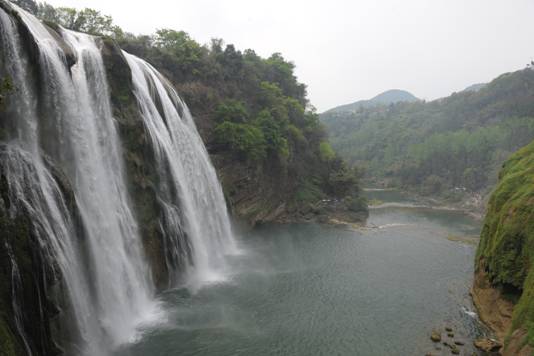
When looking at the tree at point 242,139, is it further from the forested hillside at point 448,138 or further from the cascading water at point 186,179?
the forested hillside at point 448,138

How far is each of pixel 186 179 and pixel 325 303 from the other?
36.5 feet

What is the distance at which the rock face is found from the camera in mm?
12883

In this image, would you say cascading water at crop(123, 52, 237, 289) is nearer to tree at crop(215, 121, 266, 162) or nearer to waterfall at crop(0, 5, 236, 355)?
waterfall at crop(0, 5, 236, 355)

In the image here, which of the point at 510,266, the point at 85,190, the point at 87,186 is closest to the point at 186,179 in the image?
the point at 87,186

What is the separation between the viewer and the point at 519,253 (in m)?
14.8

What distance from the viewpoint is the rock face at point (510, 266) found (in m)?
12.9

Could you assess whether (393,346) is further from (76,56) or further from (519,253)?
(76,56)

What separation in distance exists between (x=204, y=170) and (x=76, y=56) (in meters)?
11.7

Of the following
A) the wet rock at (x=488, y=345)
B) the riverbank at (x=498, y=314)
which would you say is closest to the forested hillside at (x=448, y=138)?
the riverbank at (x=498, y=314)

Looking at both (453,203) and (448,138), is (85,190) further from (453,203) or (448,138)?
(448,138)

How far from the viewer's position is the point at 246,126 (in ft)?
115

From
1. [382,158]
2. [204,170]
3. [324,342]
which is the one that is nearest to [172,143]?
[204,170]

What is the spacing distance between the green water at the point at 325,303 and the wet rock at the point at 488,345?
18.2 inches

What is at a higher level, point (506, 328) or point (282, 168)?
point (282, 168)
